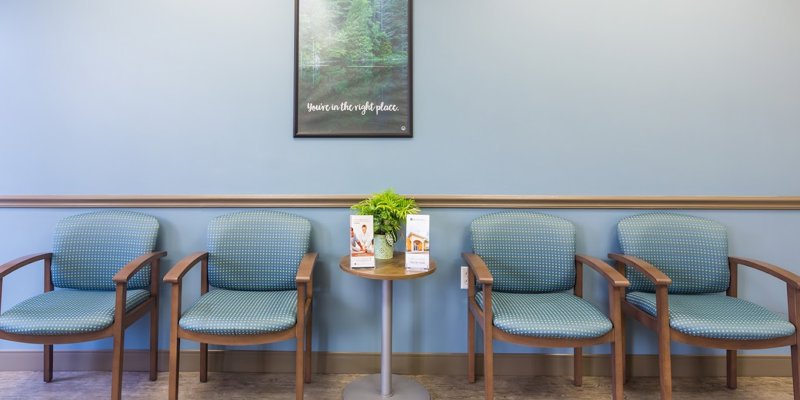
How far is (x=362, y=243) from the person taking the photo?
64.1 inches

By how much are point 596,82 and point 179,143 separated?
2250 mm

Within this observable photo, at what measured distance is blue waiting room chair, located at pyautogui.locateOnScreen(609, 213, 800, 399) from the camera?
4.95 ft

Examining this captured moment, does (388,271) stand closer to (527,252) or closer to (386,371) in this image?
(386,371)

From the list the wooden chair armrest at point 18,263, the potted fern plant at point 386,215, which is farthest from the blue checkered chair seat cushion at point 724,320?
the wooden chair armrest at point 18,263

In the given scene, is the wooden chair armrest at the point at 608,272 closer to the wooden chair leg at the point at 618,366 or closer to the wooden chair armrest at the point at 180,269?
the wooden chair leg at the point at 618,366

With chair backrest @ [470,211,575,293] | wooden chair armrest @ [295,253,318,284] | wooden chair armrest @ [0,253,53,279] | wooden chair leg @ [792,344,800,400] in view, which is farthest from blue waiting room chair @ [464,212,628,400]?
wooden chair armrest @ [0,253,53,279]

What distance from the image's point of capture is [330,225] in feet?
6.78

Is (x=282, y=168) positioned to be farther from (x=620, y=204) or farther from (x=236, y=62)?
(x=620, y=204)

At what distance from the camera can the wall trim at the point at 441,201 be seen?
6.68ft

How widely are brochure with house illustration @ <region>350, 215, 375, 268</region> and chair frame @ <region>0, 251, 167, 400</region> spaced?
3.07 feet

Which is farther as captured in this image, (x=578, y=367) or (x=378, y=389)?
(x=578, y=367)

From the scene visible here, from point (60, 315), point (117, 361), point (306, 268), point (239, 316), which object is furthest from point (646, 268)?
point (60, 315)

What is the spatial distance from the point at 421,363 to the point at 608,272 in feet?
3.45

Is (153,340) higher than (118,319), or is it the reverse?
(118,319)
